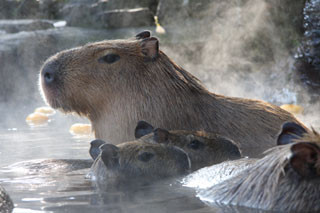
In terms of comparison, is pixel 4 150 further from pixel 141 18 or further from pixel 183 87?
pixel 141 18

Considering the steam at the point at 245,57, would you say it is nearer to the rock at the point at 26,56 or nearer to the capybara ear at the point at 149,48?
the rock at the point at 26,56

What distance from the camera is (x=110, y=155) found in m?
4.68

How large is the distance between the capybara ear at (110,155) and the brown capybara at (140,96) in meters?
0.77

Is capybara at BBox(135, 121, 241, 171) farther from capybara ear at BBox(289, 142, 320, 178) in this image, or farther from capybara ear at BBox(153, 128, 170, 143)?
A: capybara ear at BBox(289, 142, 320, 178)

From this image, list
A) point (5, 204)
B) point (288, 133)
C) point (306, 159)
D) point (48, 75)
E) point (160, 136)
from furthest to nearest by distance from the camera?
point (48, 75) → point (160, 136) → point (5, 204) → point (288, 133) → point (306, 159)

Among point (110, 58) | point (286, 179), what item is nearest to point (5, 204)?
point (286, 179)

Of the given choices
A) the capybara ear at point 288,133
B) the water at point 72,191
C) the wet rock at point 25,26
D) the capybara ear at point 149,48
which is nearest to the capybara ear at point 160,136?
the water at point 72,191

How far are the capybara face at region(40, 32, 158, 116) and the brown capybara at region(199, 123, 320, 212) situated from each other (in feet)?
7.65

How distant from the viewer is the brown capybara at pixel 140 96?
544cm

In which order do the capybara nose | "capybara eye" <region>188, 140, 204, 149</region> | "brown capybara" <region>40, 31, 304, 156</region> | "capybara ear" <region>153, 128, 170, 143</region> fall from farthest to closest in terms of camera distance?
the capybara nose < "brown capybara" <region>40, 31, 304, 156</region> < "capybara eye" <region>188, 140, 204, 149</region> < "capybara ear" <region>153, 128, 170, 143</region>

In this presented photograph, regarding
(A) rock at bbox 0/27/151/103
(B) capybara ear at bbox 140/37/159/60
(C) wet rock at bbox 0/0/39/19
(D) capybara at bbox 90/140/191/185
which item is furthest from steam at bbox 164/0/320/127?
(C) wet rock at bbox 0/0/39/19

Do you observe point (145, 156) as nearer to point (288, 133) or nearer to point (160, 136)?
point (160, 136)

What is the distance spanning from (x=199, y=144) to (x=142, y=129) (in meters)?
0.50

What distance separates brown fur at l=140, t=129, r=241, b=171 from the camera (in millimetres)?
4883
